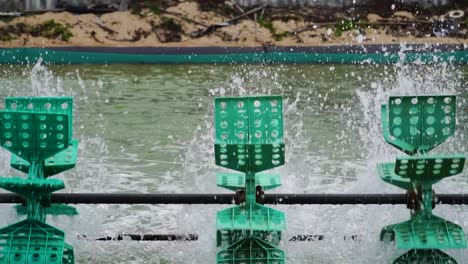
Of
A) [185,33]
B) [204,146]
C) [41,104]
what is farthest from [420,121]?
[185,33]

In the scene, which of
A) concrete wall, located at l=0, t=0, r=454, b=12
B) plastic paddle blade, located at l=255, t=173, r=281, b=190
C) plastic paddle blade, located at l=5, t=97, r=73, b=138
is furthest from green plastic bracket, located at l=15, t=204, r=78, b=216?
concrete wall, located at l=0, t=0, r=454, b=12

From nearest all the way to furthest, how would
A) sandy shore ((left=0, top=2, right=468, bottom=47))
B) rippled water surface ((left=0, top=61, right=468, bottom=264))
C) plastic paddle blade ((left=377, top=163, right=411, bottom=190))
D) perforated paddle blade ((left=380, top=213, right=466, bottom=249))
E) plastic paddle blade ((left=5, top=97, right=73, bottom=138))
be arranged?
perforated paddle blade ((left=380, top=213, right=466, bottom=249)) → plastic paddle blade ((left=377, top=163, right=411, bottom=190)) → plastic paddle blade ((left=5, top=97, right=73, bottom=138)) → rippled water surface ((left=0, top=61, right=468, bottom=264)) → sandy shore ((left=0, top=2, right=468, bottom=47))

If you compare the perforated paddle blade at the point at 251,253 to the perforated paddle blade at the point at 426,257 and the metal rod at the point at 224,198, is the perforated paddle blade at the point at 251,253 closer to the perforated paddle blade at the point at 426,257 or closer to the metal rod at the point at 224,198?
the metal rod at the point at 224,198

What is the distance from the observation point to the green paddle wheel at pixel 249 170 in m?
4.16

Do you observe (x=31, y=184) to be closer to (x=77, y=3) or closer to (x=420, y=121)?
(x=420, y=121)

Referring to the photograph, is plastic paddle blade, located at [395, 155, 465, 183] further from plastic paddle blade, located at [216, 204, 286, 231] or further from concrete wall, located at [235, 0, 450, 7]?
concrete wall, located at [235, 0, 450, 7]

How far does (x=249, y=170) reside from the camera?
4.27 metres

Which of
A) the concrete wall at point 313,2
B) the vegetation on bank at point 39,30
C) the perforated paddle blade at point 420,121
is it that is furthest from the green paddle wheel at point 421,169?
the concrete wall at point 313,2

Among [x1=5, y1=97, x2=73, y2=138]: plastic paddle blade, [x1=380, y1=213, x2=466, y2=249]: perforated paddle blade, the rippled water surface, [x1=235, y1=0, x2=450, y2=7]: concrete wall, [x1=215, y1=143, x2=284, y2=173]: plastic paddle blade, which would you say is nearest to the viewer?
[x1=380, y1=213, x2=466, y2=249]: perforated paddle blade

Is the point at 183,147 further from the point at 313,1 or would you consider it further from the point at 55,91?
the point at 313,1

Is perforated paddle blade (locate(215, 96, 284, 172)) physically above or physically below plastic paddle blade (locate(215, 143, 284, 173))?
above

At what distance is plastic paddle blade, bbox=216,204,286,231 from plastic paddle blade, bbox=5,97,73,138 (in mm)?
1010

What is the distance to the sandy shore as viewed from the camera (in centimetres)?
1681

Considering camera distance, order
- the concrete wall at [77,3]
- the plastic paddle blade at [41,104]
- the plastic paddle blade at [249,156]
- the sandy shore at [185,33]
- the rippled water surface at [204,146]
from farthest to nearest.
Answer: the concrete wall at [77,3] < the sandy shore at [185,33] < the rippled water surface at [204,146] < the plastic paddle blade at [41,104] < the plastic paddle blade at [249,156]
